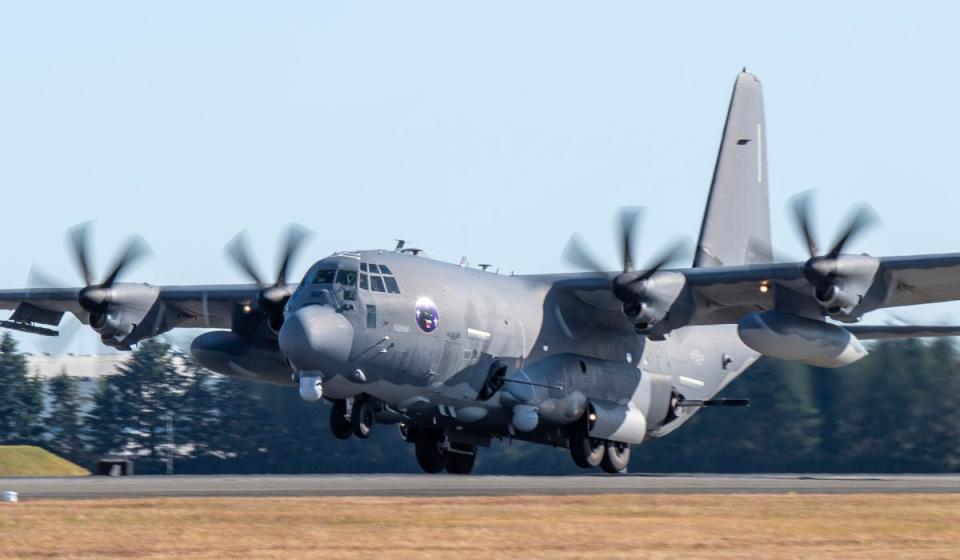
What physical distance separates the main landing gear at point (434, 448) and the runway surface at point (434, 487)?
8.99ft

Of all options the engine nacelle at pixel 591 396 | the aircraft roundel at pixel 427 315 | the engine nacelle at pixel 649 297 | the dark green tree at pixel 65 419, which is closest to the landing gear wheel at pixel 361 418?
the aircraft roundel at pixel 427 315

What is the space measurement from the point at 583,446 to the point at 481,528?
477 inches

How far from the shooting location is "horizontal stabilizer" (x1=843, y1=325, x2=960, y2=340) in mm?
27625

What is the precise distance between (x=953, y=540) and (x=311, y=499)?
7.61 m

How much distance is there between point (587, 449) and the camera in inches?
1068

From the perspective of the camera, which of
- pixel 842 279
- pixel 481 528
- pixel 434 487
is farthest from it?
pixel 842 279

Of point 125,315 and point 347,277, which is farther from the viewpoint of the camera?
point 125,315

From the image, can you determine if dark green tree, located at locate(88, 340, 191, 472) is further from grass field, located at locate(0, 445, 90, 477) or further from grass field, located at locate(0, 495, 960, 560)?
grass field, located at locate(0, 495, 960, 560)

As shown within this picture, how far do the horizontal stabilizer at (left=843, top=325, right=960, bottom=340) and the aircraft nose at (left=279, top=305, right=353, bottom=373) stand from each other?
35.6 ft

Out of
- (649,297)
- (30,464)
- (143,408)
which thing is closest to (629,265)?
(649,297)

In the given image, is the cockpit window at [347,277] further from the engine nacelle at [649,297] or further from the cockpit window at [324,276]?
the engine nacelle at [649,297]

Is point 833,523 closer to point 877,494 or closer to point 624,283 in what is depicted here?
point 877,494

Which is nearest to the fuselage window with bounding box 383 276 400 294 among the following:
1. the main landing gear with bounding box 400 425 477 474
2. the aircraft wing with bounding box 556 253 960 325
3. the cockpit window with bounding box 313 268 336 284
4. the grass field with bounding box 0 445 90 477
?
the cockpit window with bounding box 313 268 336 284

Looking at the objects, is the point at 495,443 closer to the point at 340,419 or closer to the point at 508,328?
the point at 508,328
